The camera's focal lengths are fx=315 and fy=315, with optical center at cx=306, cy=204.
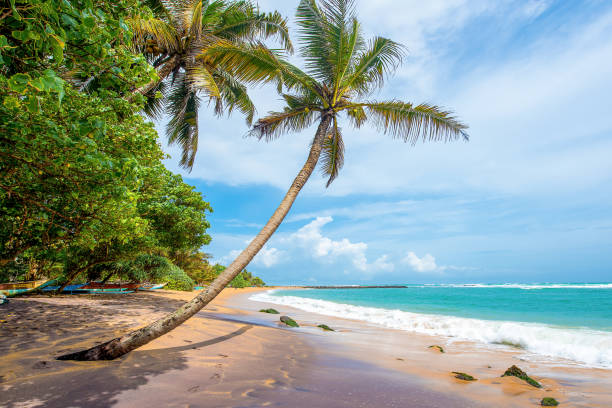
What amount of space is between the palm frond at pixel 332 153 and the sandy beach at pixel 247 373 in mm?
4851

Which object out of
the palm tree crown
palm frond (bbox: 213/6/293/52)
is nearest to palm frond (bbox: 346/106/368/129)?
the palm tree crown

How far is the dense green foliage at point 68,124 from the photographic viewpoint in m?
2.26

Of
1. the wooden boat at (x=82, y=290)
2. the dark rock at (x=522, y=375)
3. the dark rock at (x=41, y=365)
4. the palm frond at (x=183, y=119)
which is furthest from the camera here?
the wooden boat at (x=82, y=290)

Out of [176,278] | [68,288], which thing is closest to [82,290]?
[68,288]

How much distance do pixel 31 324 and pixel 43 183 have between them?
12.9ft

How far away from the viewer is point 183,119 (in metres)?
12.7

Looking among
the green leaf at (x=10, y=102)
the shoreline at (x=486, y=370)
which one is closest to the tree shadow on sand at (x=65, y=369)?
the green leaf at (x=10, y=102)

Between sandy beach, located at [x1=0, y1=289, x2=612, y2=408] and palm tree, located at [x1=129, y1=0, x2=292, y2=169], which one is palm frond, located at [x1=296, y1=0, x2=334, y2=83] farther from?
sandy beach, located at [x1=0, y1=289, x2=612, y2=408]

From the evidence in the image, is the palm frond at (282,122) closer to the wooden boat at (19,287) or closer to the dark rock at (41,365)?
the dark rock at (41,365)

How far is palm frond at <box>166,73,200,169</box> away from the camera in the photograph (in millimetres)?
11943

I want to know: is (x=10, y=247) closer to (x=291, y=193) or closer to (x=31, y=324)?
(x=31, y=324)

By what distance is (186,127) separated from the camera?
13273 mm

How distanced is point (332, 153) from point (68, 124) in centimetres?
698

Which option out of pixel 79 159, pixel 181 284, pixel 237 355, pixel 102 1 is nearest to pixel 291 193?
pixel 237 355
